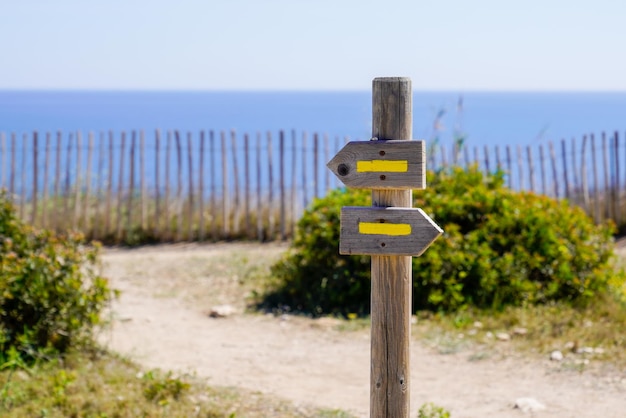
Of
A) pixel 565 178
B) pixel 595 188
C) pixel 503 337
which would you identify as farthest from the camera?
pixel 565 178

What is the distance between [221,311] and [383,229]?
4.71 m

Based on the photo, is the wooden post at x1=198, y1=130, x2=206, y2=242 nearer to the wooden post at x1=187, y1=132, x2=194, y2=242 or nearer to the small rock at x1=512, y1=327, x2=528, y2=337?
the wooden post at x1=187, y1=132, x2=194, y2=242

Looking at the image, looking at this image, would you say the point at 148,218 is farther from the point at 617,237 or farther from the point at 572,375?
the point at 572,375

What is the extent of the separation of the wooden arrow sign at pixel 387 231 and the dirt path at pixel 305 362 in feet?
6.70

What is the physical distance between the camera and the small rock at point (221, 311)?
27.0 ft

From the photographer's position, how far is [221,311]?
825 centimetres

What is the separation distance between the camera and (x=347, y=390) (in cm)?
610

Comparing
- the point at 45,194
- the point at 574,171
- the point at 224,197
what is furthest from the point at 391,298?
the point at 45,194

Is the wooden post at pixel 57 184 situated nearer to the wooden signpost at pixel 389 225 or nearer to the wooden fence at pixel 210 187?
the wooden fence at pixel 210 187

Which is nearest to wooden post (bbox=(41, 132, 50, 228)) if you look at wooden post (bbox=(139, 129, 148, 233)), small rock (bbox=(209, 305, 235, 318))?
wooden post (bbox=(139, 129, 148, 233))

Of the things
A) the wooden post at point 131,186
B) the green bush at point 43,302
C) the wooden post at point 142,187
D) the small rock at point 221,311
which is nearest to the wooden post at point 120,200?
the wooden post at point 131,186

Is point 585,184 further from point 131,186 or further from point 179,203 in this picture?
point 131,186

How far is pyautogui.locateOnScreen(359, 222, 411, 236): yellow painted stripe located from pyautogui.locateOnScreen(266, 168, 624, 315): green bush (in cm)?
398

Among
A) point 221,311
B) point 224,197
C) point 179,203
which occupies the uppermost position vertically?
point 224,197
